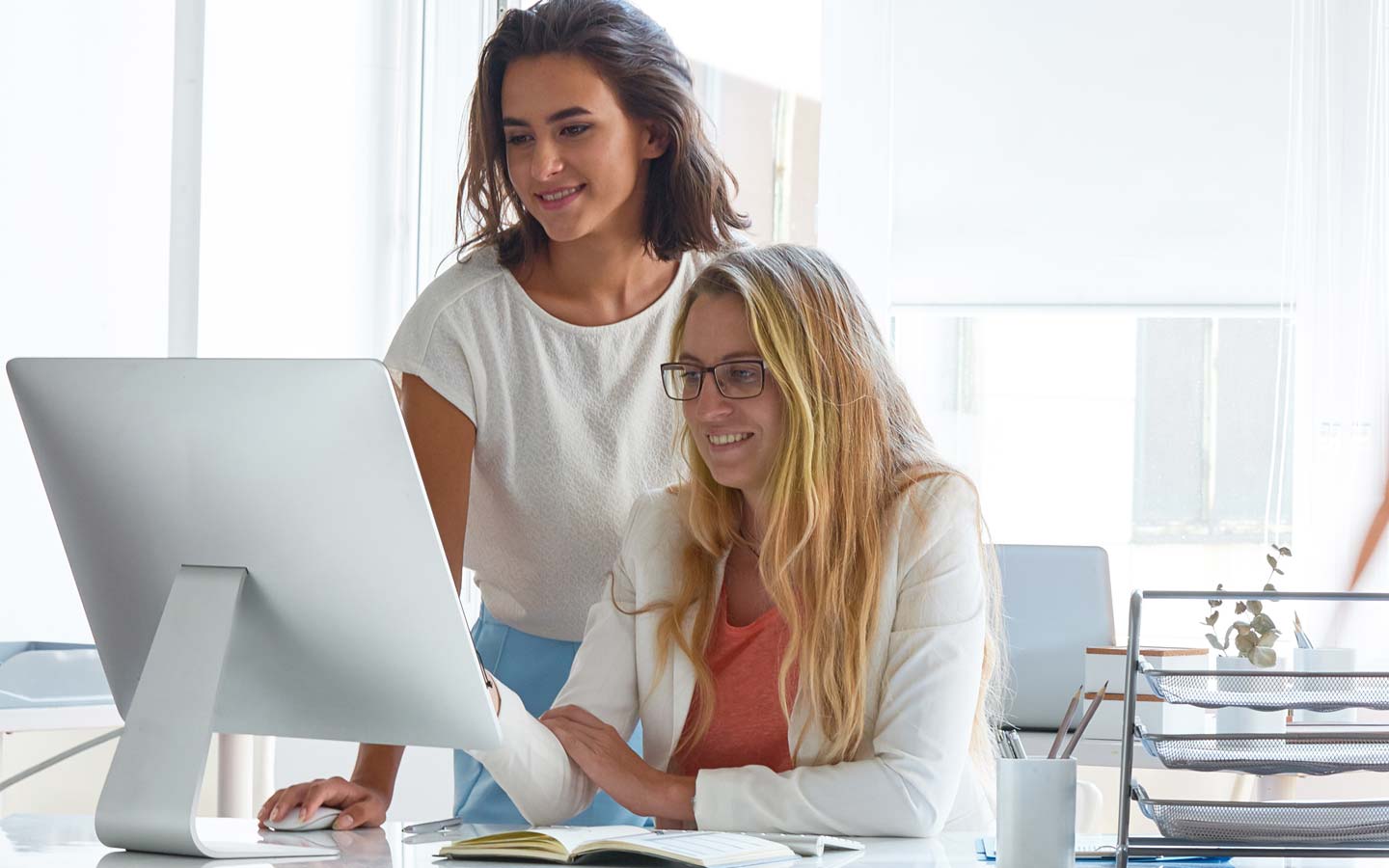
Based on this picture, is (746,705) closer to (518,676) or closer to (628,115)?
(518,676)

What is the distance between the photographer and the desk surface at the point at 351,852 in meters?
1.15

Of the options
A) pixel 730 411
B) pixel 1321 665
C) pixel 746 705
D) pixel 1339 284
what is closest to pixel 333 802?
pixel 746 705

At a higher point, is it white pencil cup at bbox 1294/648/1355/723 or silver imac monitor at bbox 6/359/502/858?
silver imac monitor at bbox 6/359/502/858

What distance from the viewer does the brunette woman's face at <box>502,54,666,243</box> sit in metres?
1.61

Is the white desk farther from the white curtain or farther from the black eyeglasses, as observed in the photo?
the white curtain

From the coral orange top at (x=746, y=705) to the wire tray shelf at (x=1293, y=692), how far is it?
20.4 inches

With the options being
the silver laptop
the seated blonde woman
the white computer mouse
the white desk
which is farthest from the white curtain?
the white computer mouse

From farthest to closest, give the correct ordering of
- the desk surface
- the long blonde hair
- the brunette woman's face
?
the brunette woman's face → the long blonde hair → the desk surface

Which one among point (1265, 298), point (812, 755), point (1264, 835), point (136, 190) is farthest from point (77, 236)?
point (1265, 298)

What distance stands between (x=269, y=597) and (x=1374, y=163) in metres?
3.75

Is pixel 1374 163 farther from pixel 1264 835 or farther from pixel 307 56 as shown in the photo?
pixel 1264 835

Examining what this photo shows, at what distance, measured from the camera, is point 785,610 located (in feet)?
4.90

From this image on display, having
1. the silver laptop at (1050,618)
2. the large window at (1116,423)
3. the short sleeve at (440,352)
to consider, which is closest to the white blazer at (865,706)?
the short sleeve at (440,352)

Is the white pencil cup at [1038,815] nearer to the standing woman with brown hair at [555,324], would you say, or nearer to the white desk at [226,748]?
the standing woman with brown hair at [555,324]
